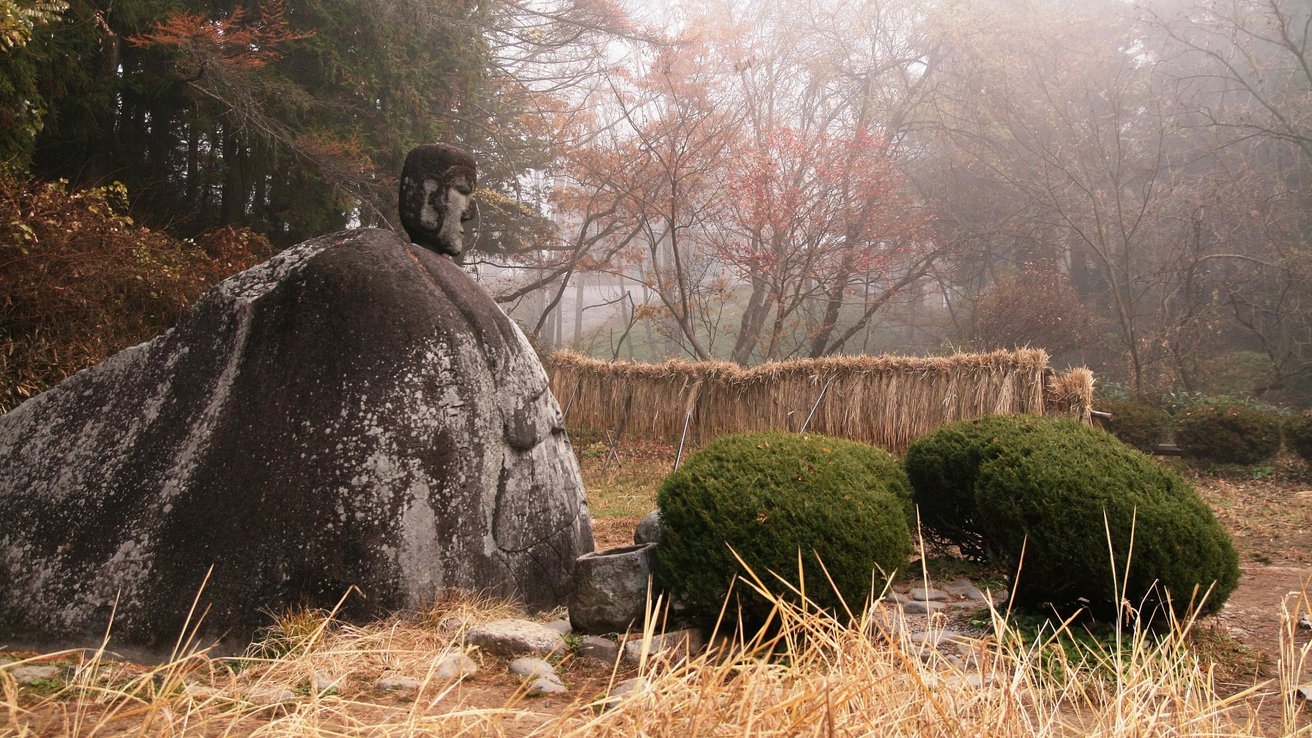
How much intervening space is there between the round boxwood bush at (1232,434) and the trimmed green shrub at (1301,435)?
0.71 feet

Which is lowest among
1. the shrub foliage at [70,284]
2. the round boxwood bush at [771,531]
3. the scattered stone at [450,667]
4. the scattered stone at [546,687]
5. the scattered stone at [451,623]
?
the scattered stone at [546,687]

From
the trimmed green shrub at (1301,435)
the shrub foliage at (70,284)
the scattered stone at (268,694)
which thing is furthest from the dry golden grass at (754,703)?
the trimmed green shrub at (1301,435)

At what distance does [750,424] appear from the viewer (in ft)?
33.2

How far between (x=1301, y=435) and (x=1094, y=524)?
977cm

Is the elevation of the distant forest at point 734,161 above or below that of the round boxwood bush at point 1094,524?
above

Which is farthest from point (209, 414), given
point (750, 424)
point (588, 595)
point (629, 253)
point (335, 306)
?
point (629, 253)

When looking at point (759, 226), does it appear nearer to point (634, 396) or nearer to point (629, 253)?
point (629, 253)

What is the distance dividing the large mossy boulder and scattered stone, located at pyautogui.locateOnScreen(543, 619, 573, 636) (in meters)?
0.17

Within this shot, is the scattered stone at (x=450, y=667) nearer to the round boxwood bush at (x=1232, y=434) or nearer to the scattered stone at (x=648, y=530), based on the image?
the scattered stone at (x=648, y=530)

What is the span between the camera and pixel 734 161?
16.4 meters

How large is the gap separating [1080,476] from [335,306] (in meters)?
3.72

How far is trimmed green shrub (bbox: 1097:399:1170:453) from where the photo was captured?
12398mm

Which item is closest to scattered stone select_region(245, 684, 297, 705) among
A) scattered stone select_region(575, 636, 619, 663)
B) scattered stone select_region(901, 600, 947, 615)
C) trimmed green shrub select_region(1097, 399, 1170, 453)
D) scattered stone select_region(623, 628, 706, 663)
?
scattered stone select_region(575, 636, 619, 663)

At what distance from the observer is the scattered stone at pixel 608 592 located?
3760 millimetres
